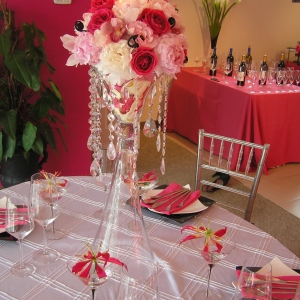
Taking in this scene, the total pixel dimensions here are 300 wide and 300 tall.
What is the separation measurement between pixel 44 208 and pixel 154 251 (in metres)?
0.35

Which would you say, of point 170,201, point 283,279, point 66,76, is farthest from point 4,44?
point 283,279

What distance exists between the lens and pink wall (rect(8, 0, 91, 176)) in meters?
2.65

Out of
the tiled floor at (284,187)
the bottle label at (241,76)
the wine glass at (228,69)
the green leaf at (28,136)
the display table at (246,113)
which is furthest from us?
the wine glass at (228,69)

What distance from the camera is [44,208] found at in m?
1.15

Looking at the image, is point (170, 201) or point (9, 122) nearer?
point (170, 201)

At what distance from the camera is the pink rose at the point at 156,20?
3.21 feet

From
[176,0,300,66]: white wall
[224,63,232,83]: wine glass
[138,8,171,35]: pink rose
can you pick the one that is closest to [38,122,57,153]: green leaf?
[138,8,171,35]: pink rose

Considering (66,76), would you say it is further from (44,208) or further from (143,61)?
(143,61)

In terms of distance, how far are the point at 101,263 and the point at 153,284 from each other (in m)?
0.15

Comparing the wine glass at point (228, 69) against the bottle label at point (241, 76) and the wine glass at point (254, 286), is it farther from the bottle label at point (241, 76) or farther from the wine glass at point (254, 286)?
the wine glass at point (254, 286)

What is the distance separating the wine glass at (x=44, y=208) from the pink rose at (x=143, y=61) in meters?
0.45

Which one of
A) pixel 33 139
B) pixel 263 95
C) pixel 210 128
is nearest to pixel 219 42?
pixel 210 128

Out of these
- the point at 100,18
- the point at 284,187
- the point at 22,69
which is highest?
the point at 100,18

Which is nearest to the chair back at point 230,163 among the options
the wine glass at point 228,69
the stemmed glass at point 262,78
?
the stemmed glass at point 262,78
